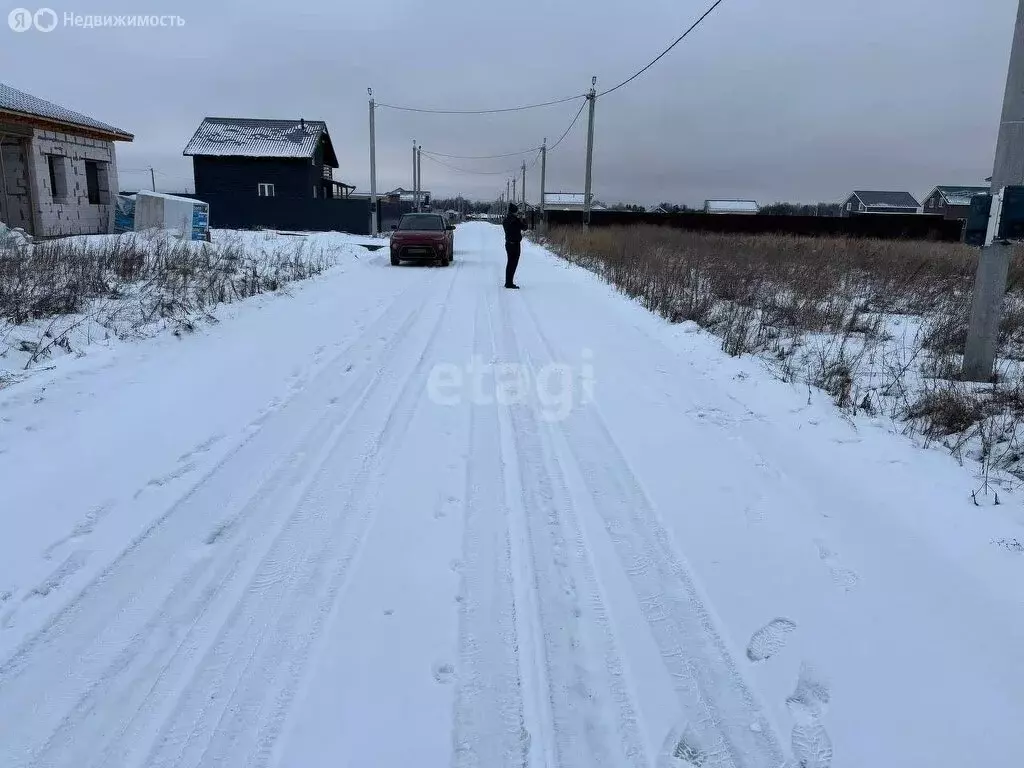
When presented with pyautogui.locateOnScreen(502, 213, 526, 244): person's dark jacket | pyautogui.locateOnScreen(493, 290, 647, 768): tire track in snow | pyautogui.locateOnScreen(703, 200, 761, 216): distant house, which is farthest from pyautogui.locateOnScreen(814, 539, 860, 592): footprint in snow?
pyautogui.locateOnScreen(703, 200, 761, 216): distant house

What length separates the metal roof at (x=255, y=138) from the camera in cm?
3884

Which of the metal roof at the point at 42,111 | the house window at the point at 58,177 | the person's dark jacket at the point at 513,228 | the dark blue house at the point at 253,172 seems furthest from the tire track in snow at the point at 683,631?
the dark blue house at the point at 253,172

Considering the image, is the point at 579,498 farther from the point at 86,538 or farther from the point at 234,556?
the point at 86,538

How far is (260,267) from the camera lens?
49.0ft

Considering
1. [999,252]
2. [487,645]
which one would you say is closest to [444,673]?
[487,645]

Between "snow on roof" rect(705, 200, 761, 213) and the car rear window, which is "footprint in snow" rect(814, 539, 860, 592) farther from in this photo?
"snow on roof" rect(705, 200, 761, 213)

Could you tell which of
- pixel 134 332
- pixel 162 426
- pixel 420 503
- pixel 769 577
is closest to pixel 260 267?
pixel 134 332

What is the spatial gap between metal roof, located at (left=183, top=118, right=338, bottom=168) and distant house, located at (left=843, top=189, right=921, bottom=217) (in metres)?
66.7

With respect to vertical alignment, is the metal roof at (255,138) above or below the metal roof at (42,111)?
→ above

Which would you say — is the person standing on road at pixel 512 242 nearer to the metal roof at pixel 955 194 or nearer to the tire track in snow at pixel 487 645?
the tire track in snow at pixel 487 645

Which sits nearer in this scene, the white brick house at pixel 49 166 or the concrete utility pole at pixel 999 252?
the concrete utility pole at pixel 999 252

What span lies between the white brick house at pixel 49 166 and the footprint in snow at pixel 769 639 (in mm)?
21740

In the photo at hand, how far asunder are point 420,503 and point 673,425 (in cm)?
259

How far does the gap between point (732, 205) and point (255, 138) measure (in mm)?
78652
